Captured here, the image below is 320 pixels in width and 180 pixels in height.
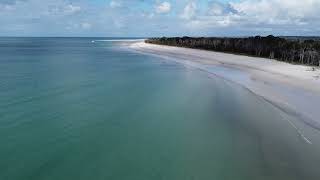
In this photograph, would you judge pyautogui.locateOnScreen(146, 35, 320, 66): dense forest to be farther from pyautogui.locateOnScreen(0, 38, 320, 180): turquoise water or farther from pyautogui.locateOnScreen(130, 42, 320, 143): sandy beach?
pyautogui.locateOnScreen(0, 38, 320, 180): turquoise water

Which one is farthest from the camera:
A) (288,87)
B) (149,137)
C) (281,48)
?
(281,48)

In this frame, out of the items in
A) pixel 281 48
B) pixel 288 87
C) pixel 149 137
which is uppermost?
pixel 281 48

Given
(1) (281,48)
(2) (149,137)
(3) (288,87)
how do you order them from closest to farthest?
(2) (149,137), (3) (288,87), (1) (281,48)

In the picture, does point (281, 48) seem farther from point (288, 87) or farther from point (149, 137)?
point (149, 137)

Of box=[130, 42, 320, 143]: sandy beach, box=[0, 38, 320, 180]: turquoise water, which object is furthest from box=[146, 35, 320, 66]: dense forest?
box=[0, 38, 320, 180]: turquoise water

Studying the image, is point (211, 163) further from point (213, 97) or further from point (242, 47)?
point (242, 47)

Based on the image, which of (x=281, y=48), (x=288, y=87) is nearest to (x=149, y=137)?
(x=288, y=87)

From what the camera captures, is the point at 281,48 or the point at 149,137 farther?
the point at 281,48

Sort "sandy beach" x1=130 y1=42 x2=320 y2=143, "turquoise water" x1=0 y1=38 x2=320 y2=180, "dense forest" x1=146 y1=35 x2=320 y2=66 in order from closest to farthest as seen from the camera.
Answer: "turquoise water" x1=0 y1=38 x2=320 y2=180 → "sandy beach" x1=130 y1=42 x2=320 y2=143 → "dense forest" x1=146 y1=35 x2=320 y2=66
